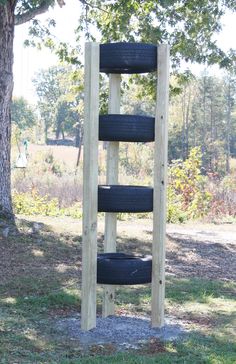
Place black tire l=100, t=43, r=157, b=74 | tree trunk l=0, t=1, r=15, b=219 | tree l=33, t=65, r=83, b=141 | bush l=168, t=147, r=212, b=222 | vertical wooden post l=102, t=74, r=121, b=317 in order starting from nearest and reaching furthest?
black tire l=100, t=43, r=157, b=74, vertical wooden post l=102, t=74, r=121, b=317, tree trunk l=0, t=1, r=15, b=219, bush l=168, t=147, r=212, b=222, tree l=33, t=65, r=83, b=141

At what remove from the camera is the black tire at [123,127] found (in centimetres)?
538

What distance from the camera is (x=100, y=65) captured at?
5465mm

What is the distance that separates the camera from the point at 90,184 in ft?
17.3

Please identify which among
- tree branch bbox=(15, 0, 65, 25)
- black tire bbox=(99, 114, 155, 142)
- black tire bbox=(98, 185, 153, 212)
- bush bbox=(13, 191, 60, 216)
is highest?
tree branch bbox=(15, 0, 65, 25)

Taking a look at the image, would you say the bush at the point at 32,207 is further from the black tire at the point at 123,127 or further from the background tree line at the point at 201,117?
the background tree line at the point at 201,117

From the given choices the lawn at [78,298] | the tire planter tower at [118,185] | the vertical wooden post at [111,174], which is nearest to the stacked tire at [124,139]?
the tire planter tower at [118,185]

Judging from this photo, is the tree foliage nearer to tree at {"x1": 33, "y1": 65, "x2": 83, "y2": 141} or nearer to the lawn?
the lawn

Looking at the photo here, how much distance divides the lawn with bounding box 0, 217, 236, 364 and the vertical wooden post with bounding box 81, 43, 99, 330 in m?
0.41

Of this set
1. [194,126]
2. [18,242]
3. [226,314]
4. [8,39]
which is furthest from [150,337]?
[194,126]

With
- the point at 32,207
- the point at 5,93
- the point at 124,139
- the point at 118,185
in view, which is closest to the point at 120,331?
the point at 118,185

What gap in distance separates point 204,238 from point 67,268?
4.29m

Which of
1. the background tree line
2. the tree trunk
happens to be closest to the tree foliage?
the tree trunk

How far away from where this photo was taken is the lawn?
4.70m

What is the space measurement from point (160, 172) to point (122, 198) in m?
0.41
